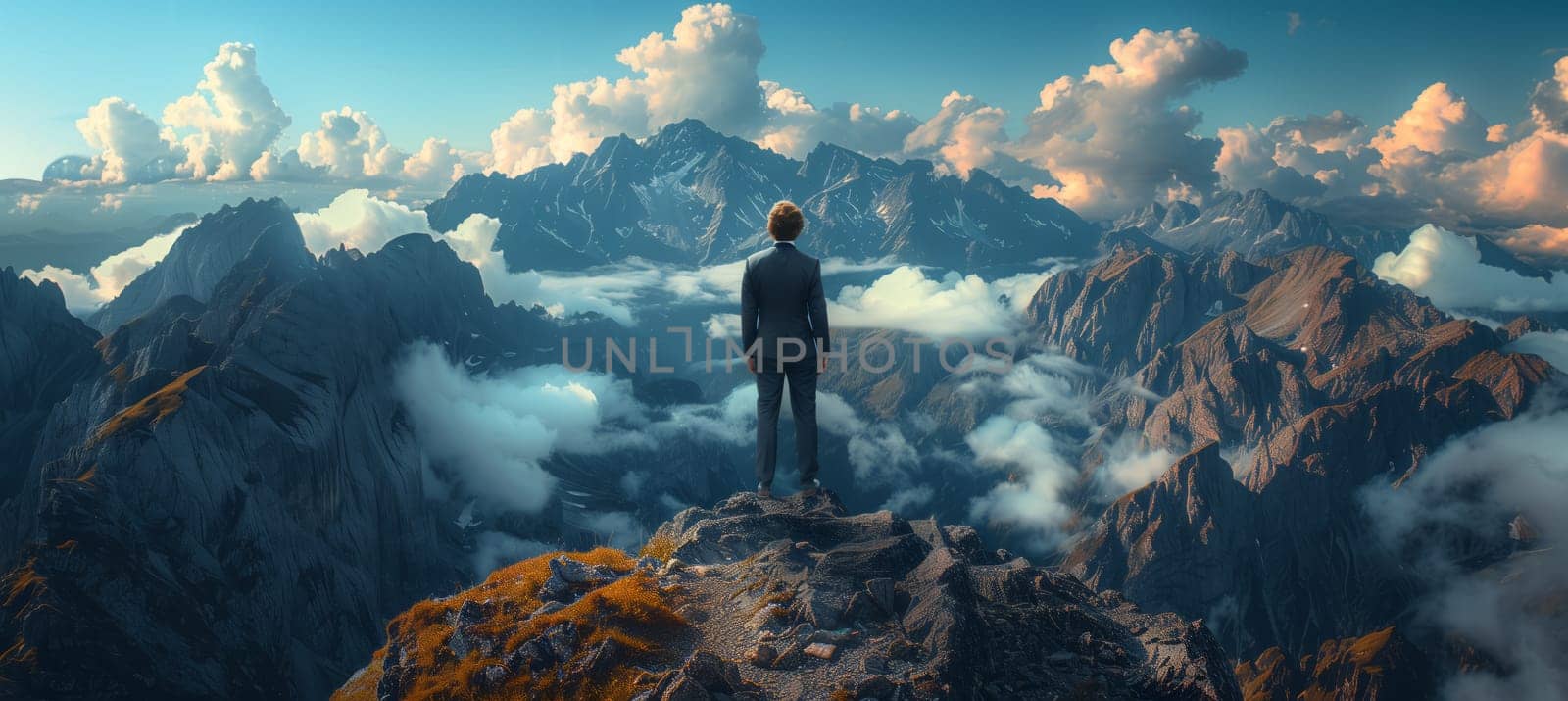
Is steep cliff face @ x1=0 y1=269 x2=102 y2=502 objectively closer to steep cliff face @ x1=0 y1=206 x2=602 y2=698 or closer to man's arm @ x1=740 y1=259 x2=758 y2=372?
steep cliff face @ x1=0 y1=206 x2=602 y2=698

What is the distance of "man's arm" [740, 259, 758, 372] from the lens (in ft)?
53.1

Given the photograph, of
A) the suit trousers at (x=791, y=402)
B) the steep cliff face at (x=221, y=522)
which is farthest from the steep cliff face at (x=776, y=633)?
the steep cliff face at (x=221, y=522)

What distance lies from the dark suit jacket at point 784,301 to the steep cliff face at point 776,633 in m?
4.61

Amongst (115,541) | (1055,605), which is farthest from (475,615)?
(115,541)

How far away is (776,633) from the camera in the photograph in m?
13.7

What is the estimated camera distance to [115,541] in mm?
109312

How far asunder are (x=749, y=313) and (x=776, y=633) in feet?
21.4

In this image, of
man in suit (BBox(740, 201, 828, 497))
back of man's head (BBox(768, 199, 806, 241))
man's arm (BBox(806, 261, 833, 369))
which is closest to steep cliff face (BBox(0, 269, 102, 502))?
man in suit (BBox(740, 201, 828, 497))

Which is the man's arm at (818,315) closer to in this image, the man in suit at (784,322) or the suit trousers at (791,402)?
the man in suit at (784,322)

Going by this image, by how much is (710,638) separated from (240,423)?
16216 centimetres

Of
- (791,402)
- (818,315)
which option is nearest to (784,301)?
(818,315)

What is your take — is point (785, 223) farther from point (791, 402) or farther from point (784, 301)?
point (791, 402)

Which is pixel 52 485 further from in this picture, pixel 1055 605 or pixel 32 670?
pixel 1055 605

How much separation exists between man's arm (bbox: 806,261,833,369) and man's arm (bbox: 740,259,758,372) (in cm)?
117
